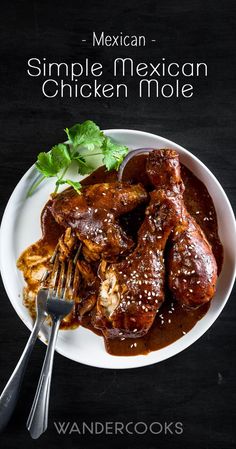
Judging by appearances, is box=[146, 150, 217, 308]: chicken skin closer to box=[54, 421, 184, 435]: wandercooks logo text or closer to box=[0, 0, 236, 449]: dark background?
box=[0, 0, 236, 449]: dark background

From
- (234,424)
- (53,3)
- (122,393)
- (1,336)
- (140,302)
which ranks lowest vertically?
(234,424)

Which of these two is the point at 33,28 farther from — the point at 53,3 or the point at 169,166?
the point at 169,166

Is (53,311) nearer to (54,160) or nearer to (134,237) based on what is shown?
(134,237)

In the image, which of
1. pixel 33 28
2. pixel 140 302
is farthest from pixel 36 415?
pixel 33 28

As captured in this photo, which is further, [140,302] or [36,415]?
[36,415]

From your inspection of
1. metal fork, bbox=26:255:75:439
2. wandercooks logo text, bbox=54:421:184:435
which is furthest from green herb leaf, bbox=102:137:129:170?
wandercooks logo text, bbox=54:421:184:435

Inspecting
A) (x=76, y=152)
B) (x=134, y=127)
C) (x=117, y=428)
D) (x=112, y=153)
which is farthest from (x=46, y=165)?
(x=117, y=428)

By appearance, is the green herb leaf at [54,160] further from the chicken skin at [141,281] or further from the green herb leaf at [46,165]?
the chicken skin at [141,281]
